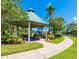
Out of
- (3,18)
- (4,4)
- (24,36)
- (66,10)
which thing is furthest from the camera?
(24,36)

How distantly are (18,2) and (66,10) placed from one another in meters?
1.82

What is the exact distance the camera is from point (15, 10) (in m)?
5.31

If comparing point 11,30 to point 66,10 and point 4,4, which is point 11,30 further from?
point 66,10

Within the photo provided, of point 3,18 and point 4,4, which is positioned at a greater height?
point 4,4

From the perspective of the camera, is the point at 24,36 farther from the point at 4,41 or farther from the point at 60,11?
the point at 60,11

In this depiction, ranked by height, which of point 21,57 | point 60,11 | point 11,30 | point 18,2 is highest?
point 18,2

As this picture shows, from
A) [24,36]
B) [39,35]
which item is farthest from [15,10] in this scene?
[39,35]

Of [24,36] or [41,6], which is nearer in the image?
[41,6]

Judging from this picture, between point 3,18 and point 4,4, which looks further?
point 3,18

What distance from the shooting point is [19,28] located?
23.6 feet

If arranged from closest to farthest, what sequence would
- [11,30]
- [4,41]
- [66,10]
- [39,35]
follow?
[66,10] < [4,41] < [11,30] < [39,35]

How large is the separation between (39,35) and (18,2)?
10.6 feet

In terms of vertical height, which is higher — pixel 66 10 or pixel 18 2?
pixel 18 2

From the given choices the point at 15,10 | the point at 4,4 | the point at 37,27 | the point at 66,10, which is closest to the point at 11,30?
the point at 15,10
